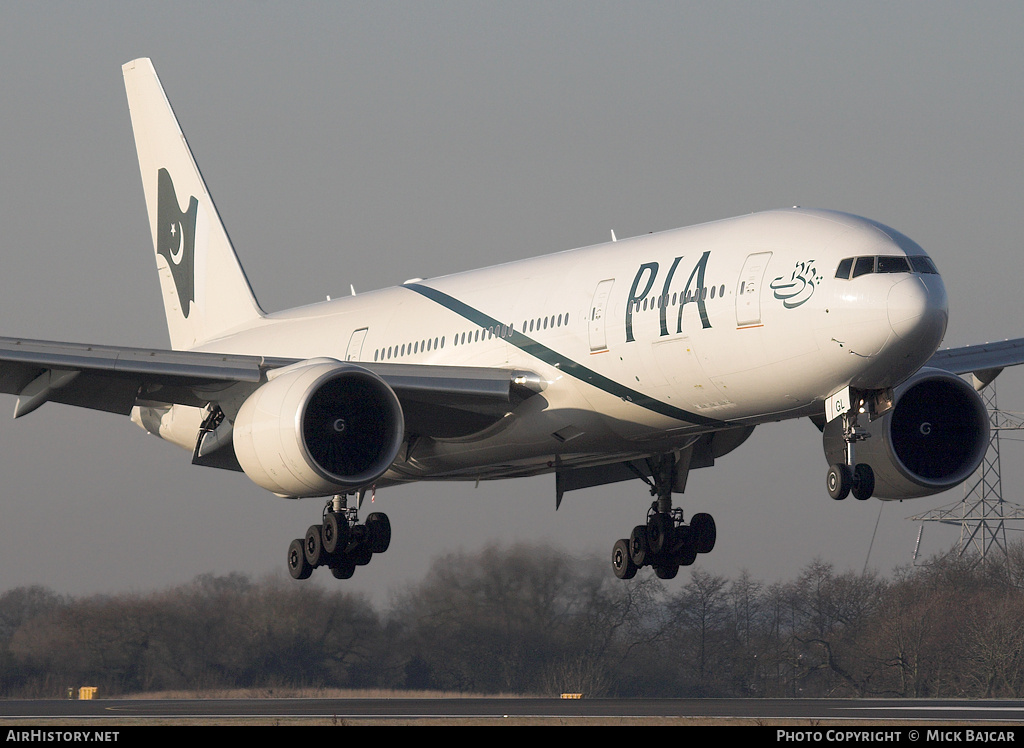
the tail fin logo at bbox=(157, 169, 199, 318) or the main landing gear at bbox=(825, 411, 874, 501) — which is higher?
the tail fin logo at bbox=(157, 169, 199, 318)

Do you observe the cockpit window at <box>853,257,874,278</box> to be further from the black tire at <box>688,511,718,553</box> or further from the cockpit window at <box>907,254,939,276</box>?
the black tire at <box>688,511,718,553</box>

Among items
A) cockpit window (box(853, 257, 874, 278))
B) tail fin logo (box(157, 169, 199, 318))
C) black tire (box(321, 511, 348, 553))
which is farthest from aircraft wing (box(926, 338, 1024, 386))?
tail fin logo (box(157, 169, 199, 318))

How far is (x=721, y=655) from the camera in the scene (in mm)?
43938

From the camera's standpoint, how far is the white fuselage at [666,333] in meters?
23.3

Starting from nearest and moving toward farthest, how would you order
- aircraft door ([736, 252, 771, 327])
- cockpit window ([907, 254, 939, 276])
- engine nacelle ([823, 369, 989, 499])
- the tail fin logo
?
cockpit window ([907, 254, 939, 276]), aircraft door ([736, 252, 771, 327]), engine nacelle ([823, 369, 989, 499]), the tail fin logo

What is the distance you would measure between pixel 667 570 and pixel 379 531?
6042 millimetres

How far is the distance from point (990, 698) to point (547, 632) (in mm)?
11376

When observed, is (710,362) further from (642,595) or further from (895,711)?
(642,595)

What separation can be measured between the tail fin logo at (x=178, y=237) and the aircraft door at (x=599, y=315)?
49.8 feet

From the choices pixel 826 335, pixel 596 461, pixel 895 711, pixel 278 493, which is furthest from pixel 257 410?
pixel 895 711

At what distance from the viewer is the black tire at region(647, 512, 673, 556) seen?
106 feet

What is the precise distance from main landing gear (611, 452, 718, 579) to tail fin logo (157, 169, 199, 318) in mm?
13222

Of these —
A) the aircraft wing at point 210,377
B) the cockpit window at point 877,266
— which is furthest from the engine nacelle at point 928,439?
the aircraft wing at point 210,377

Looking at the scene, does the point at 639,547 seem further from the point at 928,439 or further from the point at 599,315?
the point at 599,315
